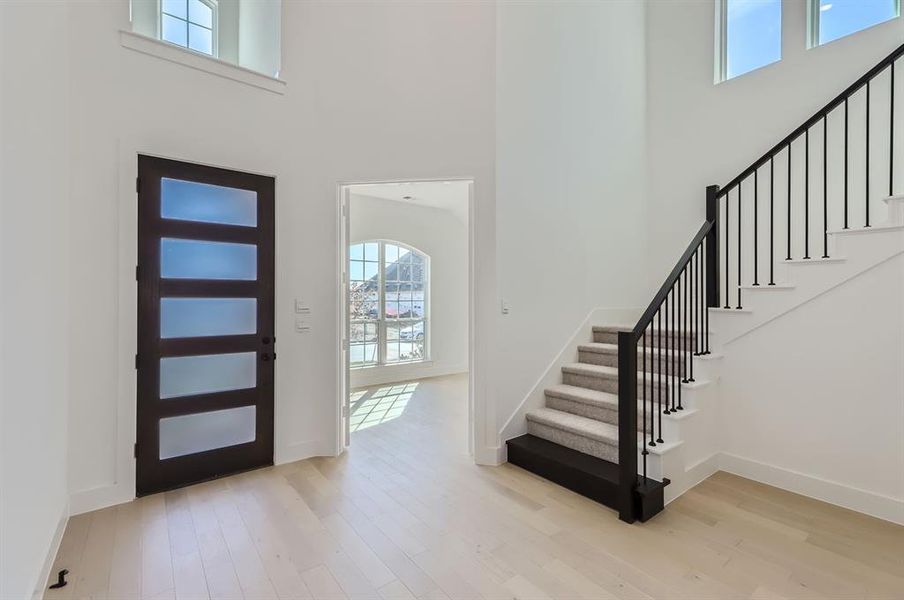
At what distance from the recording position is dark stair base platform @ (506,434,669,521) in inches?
95.5

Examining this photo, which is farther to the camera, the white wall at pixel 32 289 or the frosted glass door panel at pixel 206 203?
the frosted glass door panel at pixel 206 203

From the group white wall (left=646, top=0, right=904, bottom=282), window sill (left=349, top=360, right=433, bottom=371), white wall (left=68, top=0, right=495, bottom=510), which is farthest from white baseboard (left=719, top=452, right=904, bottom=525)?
window sill (left=349, top=360, right=433, bottom=371)

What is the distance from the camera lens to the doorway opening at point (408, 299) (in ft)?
18.6

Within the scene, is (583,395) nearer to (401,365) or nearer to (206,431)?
(206,431)

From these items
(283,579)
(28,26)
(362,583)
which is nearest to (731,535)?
(362,583)

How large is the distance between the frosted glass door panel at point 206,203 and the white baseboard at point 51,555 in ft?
6.41

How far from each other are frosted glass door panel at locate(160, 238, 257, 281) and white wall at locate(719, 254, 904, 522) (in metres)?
3.88

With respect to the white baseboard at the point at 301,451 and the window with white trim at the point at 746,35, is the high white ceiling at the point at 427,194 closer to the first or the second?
the window with white trim at the point at 746,35

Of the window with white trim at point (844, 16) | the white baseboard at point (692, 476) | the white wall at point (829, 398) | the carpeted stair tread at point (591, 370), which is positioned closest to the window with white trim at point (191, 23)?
the carpeted stair tread at point (591, 370)

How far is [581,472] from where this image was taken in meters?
2.72

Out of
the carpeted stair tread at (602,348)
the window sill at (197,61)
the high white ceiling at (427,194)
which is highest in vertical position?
the window sill at (197,61)

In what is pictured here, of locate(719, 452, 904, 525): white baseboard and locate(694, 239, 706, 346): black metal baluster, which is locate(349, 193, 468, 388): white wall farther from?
locate(719, 452, 904, 525): white baseboard

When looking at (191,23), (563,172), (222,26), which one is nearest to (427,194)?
(563,172)

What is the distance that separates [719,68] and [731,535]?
177 inches
